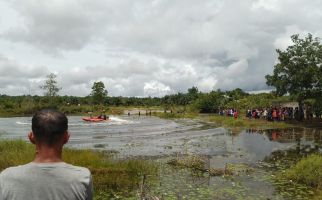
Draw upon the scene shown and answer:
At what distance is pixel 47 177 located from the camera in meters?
3.49

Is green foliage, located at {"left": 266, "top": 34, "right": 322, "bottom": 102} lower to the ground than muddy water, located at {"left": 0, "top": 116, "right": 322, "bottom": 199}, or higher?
higher

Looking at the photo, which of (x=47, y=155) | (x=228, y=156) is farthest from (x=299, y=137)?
(x=47, y=155)

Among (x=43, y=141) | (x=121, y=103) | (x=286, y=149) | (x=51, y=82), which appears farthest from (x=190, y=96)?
(x=43, y=141)

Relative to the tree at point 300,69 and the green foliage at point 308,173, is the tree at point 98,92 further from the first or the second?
the green foliage at point 308,173

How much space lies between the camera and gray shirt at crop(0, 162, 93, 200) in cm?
346

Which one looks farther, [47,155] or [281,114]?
[281,114]

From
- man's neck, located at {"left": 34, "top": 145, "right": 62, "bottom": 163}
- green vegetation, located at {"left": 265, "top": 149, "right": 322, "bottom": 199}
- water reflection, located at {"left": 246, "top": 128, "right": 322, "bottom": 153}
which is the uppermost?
man's neck, located at {"left": 34, "top": 145, "right": 62, "bottom": 163}

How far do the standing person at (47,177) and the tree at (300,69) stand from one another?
159 feet

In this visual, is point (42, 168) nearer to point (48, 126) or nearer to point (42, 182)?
point (42, 182)

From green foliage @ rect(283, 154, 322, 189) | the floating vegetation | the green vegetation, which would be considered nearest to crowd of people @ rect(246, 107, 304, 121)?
the green vegetation

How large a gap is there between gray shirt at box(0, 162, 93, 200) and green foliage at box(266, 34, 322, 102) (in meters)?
48.6

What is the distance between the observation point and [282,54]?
5097 centimetres

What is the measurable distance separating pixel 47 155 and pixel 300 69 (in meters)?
49.8

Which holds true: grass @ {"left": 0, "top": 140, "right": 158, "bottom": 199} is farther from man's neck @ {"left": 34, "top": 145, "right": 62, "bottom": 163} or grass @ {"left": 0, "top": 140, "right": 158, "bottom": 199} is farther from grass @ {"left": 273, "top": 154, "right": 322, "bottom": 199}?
man's neck @ {"left": 34, "top": 145, "right": 62, "bottom": 163}
